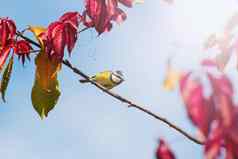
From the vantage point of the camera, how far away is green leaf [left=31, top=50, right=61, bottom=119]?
259 cm

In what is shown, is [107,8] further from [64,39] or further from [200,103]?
[200,103]

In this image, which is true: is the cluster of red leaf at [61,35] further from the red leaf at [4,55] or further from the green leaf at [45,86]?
the red leaf at [4,55]

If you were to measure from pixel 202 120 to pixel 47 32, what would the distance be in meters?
1.66

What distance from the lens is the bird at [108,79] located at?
2557mm

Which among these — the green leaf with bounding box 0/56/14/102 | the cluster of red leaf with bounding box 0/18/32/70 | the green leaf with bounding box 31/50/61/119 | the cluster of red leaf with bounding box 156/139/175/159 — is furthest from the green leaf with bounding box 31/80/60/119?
the cluster of red leaf with bounding box 156/139/175/159

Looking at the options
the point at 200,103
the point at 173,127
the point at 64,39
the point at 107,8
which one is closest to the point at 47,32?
the point at 64,39

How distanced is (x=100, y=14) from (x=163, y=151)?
1.47 m

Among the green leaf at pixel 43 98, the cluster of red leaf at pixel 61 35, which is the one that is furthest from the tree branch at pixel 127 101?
the green leaf at pixel 43 98

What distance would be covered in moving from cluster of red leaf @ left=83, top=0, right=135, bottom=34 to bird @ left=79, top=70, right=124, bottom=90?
20 centimetres

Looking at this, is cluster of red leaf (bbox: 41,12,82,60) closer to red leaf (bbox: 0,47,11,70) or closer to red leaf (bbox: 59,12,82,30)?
red leaf (bbox: 59,12,82,30)

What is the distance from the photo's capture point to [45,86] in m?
2.61

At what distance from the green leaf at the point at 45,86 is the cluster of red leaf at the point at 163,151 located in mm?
1265

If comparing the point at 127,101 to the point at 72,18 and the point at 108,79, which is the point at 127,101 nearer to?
the point at 108,79

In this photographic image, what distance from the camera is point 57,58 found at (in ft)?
8.46
